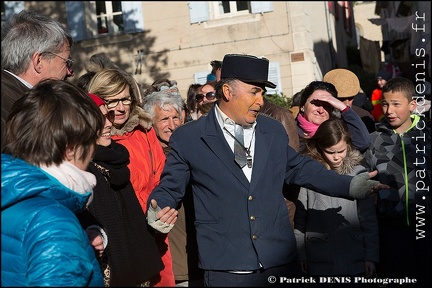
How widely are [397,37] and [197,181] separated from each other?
19.7 metres

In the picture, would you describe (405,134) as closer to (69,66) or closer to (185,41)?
(69,66)

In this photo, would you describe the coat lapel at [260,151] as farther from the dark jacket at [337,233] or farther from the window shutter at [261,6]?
the window shutter at [261,6]

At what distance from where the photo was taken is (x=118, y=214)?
4.44 meters

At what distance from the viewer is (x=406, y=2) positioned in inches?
1324

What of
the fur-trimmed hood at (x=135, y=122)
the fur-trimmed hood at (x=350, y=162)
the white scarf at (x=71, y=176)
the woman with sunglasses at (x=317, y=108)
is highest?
the white scarf at (x=71, y=176)

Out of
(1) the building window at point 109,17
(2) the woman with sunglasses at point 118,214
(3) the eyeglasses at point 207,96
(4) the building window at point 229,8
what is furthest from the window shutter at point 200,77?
(2) the woman with sunglasses at point 118,214

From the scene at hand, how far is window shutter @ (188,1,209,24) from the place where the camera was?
19.4 metres

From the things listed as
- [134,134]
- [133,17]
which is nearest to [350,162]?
[134,134]

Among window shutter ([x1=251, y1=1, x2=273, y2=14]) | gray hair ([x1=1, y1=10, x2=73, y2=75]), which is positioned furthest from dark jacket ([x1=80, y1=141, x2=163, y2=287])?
window shutter ([x1=251, y1=1, x2=273, y2=14])

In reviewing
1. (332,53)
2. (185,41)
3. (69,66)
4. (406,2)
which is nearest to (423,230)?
(69,66)

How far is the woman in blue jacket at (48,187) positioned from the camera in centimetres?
217

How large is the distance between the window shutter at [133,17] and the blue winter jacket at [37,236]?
59.3 ft

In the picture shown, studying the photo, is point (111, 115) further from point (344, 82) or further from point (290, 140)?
point (344, 82)

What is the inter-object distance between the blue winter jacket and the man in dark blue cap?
2029 mm
